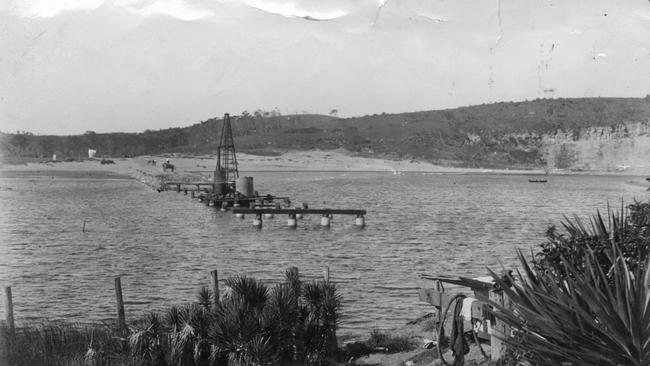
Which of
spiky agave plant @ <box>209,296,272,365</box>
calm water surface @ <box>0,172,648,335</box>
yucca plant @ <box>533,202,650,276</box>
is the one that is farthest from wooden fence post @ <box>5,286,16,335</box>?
yucca plant @ <box>533,202,650,276</box>

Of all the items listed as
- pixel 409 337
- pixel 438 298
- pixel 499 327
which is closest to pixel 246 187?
pixel 409 337

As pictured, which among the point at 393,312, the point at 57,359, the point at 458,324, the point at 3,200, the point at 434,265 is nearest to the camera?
the point at 458,324

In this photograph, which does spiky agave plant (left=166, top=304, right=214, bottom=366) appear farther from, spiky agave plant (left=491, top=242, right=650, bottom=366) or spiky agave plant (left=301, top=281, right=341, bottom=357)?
spiky agave plant (left=491, top=242, right=650, bottom=366)

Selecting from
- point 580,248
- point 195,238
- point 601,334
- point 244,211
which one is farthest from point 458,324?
point 244,211

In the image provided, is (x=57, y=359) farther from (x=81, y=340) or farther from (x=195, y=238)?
(x=195, y=238)

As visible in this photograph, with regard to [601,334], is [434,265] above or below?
below

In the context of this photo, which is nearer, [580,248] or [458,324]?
[580,248]
